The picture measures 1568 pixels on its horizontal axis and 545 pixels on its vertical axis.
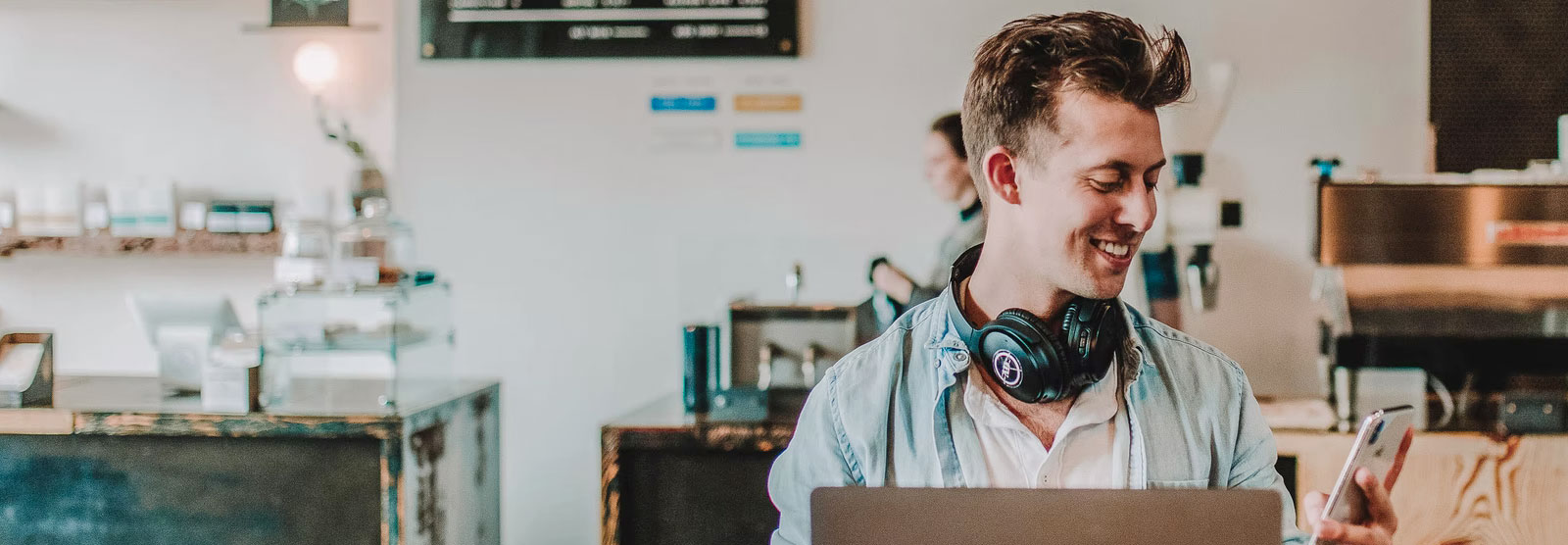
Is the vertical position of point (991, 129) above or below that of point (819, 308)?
above

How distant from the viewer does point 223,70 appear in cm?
413

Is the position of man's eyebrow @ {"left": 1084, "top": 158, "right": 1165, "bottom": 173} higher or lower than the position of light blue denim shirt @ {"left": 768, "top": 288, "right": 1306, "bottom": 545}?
higher

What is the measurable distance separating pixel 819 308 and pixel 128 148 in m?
3.12

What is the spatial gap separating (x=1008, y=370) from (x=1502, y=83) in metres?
2.68

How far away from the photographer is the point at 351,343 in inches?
109

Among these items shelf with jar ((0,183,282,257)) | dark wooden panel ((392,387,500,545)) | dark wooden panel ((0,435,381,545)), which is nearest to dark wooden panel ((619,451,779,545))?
dark wooden panel ((392,387,500,545))

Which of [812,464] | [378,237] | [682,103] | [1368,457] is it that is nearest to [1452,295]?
[1368,457]

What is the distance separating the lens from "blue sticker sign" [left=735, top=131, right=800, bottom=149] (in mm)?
3398

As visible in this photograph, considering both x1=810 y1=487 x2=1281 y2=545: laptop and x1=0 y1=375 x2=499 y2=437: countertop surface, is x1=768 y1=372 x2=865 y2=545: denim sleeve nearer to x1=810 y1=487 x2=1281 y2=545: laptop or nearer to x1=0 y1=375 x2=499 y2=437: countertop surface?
x1=810 y1=487 x2=1281 y2=545: laptop

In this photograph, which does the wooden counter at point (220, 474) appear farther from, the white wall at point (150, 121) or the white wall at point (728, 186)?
the white wall at point (150, 121)

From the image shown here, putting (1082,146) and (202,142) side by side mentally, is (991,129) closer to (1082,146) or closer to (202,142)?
(1082,146)

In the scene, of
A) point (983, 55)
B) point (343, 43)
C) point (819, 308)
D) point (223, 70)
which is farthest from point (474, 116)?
point (983, 55)

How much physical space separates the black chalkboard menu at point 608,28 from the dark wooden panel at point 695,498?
1405mm

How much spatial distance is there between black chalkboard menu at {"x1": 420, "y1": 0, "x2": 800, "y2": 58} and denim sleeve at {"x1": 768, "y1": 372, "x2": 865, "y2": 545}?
7.30 ft
